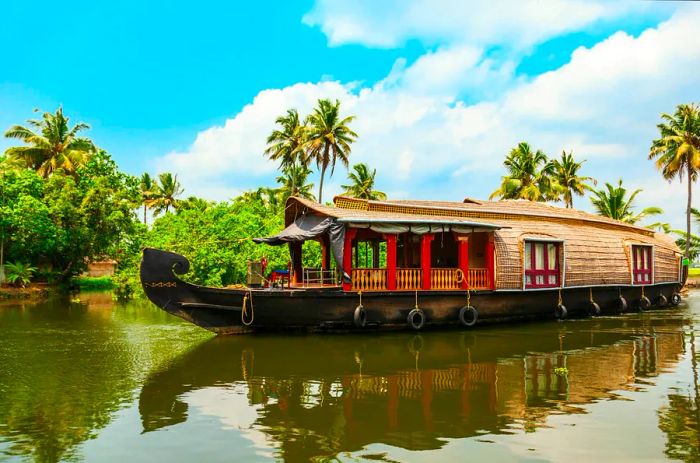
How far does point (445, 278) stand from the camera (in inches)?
469

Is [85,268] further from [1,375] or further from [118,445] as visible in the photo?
[118,445]

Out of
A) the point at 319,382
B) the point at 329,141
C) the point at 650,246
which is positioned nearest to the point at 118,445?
the point at 319,382

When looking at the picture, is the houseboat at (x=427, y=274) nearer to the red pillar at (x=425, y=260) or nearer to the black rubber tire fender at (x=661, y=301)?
the red pillar at (x=425, y=260)

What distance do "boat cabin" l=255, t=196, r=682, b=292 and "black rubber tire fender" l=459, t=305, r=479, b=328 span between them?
0.46 meters

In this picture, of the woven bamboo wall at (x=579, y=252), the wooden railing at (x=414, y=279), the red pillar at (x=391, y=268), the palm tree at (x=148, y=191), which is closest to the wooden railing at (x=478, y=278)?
the wooden railing at (x=414, y=279)

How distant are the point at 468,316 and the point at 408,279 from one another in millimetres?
1547

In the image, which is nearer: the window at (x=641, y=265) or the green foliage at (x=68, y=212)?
the window at (x=641, y=265)

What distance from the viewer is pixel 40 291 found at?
24.7 meters

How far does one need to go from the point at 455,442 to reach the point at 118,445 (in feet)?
9.38

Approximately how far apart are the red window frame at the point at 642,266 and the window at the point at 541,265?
3.75 meters

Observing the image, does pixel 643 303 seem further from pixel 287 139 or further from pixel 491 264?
pixel 287 139

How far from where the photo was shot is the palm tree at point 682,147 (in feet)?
99.2

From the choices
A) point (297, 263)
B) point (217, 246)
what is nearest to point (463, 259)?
point (297, 263)

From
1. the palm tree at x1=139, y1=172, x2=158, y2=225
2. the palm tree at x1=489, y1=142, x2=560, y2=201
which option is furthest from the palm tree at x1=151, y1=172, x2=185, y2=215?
the palm tree at x1=489, y1=142, x2=560, y2=201
